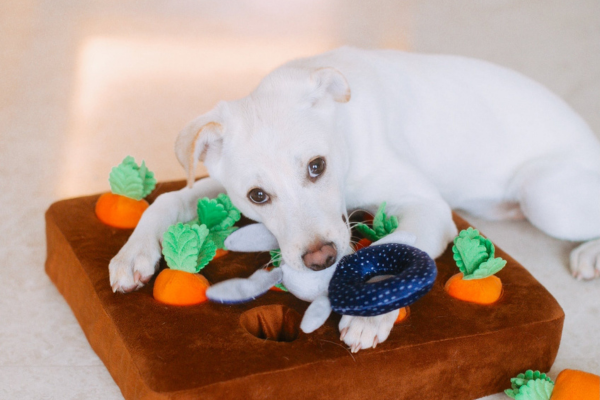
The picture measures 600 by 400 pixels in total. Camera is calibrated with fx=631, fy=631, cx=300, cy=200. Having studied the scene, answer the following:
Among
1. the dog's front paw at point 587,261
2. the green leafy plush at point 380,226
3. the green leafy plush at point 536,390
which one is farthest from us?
the dog's front paw at point 587,261

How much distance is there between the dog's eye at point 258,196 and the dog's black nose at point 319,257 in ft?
1.06

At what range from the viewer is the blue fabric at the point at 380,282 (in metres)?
1.95

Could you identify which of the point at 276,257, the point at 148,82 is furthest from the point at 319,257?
the point at 148,82

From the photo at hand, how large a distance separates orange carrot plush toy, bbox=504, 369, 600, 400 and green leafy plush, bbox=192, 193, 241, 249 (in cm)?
126

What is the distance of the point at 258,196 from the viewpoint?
2412mm

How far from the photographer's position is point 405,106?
10.0 feet

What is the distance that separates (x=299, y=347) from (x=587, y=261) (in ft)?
→ 5.65

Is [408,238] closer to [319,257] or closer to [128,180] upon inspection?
[319,257]

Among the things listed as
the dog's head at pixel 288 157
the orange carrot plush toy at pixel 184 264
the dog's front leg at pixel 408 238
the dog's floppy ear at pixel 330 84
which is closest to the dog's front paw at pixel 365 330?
the dog's front leg at pixel 408 238

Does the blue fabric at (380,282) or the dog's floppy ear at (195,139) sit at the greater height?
the dog's floppy ear at (195,139)

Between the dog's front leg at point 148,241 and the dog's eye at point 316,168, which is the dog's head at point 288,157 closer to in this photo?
the dog's eye at point 316,168

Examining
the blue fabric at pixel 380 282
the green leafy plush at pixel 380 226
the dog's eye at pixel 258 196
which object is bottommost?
the green leafy plush at pixel 380 226

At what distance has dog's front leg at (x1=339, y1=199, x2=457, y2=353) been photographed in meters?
2.05

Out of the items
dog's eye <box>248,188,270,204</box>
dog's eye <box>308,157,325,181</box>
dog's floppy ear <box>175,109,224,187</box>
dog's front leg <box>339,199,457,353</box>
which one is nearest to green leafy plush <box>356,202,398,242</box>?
dog's front leg <box>339,199,457,353</box>
